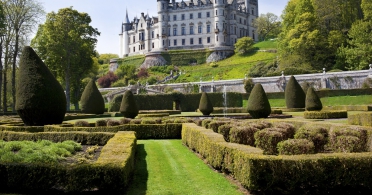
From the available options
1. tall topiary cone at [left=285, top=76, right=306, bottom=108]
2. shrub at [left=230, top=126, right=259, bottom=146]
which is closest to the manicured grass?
shrub at [left=230, top=126, right=259, bottom=146]

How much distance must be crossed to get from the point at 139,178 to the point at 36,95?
10.8m

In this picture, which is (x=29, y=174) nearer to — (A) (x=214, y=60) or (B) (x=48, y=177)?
(B) (x=48, y=177)

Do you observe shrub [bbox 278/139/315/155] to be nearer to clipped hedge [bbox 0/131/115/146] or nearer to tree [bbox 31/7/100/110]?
clipped hedge [bbox 0/131/115/146]

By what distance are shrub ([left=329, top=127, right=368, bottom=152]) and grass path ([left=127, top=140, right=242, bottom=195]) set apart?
3.75 metres

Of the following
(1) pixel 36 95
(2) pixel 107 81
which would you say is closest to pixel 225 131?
(1) pixel 36 95

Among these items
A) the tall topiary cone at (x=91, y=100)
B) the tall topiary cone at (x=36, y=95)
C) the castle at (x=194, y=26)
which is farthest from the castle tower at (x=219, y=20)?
the tall topiary cone at (x=36, y=95)

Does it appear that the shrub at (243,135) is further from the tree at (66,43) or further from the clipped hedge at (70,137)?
the tree at (66,43)

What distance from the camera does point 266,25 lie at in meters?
97.1

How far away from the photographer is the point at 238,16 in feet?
306

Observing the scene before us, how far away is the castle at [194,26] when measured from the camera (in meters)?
87.6

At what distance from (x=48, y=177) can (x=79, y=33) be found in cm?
3874

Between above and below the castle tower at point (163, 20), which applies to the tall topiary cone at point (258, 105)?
below

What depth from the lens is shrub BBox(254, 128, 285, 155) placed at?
10.7 metres

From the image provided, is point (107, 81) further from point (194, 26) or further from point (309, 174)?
point (309, 174)
